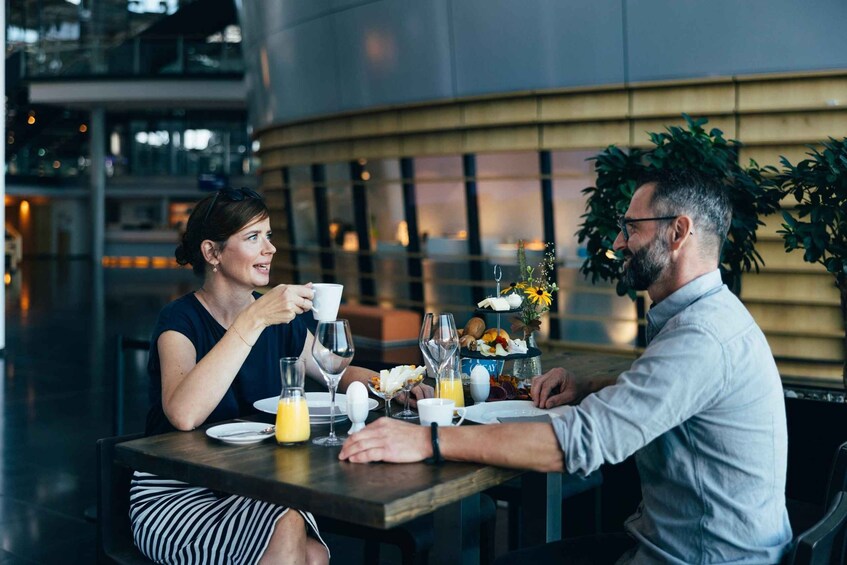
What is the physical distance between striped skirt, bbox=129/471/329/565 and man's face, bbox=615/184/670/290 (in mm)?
1052

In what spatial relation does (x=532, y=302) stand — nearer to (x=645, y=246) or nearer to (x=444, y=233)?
(x=645, y=246)

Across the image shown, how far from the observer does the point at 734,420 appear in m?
1.86

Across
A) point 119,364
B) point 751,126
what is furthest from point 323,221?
point 119,364

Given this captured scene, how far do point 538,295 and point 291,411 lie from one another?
120 centimetres

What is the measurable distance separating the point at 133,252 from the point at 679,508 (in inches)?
1352

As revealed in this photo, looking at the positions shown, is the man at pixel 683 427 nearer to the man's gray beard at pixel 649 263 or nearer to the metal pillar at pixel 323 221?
the man's gray beard at pixel 649 263

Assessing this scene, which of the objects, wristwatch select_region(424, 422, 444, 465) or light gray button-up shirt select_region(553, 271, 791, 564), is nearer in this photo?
light gray button-up shirt select_region(553, 271, 791, 564)

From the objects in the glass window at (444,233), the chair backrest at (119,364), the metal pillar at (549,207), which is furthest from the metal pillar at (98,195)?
the chair backrest at (119,364)

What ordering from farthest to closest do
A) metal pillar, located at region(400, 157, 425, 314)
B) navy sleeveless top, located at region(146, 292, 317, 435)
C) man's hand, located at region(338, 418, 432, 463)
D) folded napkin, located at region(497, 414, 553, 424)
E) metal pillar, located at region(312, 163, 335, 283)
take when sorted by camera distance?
metal pillar, located at region(312, 163, 335, 283) → metal pillar, located at region(400, 157, 425, 314) → navy sleeveless top, located at region(146, 292, 317, 435) → folded napkin, located at region(497, 414, 553, 424) → man's hand, located at region(338, 418, 432, 463)

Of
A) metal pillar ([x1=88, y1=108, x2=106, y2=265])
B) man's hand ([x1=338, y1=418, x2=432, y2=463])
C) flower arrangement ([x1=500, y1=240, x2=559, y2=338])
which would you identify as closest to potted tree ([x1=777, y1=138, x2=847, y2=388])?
flower arrangement ([x1=500, y1=240, x2=559, y2=338])

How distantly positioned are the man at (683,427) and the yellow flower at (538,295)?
0.99 metres

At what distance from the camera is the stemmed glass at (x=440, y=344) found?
2.53 metres

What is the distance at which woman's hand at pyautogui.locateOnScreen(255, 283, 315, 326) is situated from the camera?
2395 mm

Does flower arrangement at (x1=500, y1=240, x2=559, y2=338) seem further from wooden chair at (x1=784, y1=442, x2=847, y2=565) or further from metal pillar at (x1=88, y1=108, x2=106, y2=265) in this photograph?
metal pillar at (x1=88, y1=108, x2=106, y2=265)
